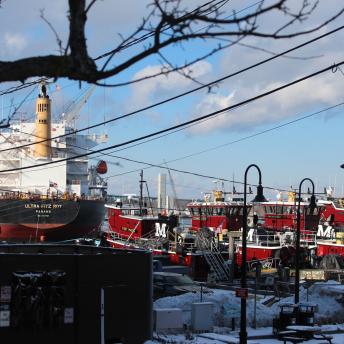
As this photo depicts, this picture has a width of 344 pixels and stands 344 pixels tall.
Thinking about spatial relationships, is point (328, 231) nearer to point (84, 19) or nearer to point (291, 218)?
point (291, 218)

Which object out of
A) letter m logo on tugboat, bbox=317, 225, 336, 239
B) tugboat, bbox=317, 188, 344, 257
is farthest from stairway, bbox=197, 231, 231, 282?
letter m logo on tugboat, bbox=317, 225, 336, 239

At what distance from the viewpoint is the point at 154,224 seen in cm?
5731

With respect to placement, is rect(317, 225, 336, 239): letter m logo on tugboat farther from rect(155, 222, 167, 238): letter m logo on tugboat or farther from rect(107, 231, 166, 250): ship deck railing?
rect(155, 222, 167, 238): letter m logo on tugboat

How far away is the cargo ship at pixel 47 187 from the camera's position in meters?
57.9

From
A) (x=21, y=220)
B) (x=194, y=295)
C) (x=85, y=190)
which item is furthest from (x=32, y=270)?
(x=85, y=190)

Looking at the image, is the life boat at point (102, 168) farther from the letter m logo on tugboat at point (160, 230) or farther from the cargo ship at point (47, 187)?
the letter m logo on tugboat at point (160, 230)

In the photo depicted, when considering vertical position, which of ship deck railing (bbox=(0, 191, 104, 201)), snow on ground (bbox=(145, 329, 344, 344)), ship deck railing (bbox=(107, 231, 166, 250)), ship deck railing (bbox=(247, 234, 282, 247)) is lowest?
snow on ground (bbox=(145, 329, 344, 344))

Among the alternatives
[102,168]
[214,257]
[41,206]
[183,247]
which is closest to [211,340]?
[214,257]

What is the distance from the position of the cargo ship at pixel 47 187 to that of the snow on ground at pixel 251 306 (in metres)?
30.6

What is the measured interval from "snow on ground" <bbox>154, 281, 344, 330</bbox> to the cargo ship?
30588mm

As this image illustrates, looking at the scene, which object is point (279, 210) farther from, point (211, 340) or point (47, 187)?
point (211, 340)

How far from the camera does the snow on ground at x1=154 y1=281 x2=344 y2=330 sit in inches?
747

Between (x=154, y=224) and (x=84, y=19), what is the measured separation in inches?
2067

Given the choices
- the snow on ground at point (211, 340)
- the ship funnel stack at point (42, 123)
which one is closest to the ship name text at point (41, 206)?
the ship funnel stack at point (42, 123)
